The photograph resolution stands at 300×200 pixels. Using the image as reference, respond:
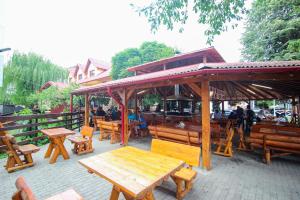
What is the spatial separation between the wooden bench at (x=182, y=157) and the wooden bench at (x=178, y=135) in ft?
5.74

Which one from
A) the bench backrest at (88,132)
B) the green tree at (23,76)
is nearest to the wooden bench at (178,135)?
the bench backrest at (88,132)

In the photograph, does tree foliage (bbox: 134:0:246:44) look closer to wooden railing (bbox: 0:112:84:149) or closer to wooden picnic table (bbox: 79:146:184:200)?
wooden picnic table (bbox: 79:146:184:200)

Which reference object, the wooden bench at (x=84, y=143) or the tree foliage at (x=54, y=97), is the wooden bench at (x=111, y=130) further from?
the tree foliage at (x=54, y=97)

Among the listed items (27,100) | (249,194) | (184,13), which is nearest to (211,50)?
(184,13)

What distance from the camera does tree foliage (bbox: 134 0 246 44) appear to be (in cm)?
387

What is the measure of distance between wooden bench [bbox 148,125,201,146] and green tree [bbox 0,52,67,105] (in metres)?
15.5

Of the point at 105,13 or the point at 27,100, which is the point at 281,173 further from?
the point at 27,100

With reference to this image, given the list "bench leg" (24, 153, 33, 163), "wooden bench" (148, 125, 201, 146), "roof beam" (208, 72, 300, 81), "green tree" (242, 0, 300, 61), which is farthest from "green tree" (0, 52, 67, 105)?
"green tree" (242, 0, 300, 61)

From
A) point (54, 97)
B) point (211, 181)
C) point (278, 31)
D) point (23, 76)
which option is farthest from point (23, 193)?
point (278, 31)

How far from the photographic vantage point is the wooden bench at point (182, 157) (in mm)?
2805

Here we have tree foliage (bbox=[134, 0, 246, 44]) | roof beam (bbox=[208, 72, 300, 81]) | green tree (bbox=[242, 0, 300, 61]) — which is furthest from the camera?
green tree (bbox=[242, 0, 300, 61])

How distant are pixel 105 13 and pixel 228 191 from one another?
5.64m

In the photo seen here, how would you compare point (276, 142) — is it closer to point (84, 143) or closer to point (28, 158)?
point (84, 143)

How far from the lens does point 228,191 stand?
314 centimetres
